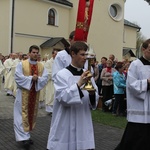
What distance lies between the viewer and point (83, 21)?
461 cm

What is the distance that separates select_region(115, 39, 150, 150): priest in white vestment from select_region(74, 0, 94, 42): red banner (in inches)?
36.9

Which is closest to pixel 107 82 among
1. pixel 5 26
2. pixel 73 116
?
pixel 73 116

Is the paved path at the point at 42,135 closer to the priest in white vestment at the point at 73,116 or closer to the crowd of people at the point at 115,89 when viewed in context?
the crowd of people at the point at 115,89

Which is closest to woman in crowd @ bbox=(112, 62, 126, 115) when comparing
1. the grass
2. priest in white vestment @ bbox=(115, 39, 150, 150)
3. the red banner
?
the grass

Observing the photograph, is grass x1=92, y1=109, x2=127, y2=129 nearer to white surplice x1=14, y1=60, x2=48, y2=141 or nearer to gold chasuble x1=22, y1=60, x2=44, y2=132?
gold chasuble x1=22, y1=60, x2=44, y2=132

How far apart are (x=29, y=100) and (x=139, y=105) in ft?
8.44

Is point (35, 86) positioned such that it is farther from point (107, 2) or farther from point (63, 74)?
point (107, 2)

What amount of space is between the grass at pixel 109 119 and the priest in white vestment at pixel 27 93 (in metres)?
2.78

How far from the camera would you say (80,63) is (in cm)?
408

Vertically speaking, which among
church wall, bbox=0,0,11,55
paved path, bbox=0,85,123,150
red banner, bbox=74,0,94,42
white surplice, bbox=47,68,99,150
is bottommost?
paved path, bbox=0,85,123,150

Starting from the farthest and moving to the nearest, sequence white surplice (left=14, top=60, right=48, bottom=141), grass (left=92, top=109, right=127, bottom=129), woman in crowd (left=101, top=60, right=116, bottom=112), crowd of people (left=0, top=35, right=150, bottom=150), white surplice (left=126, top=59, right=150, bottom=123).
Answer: woman in crowd (left=101, top=60, right=116, bottom=112)
grass (left=92, top=109, right=127, bottom=129)
white surplice (left=14, top=60, right=48, bottom=141)
white surplice (left=126, top=59, right=150, bottom=123)
crowd of people (left=0, top=35, right=150, bottom=150)

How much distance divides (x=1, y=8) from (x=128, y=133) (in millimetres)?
22306

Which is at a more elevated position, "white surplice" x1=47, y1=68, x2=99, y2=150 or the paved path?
"white surplice" x1=47, y1=68, x2=99, y2=150

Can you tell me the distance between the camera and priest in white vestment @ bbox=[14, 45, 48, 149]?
6.40 metres
